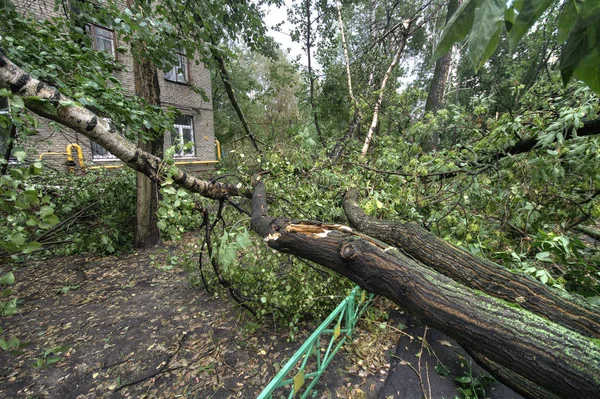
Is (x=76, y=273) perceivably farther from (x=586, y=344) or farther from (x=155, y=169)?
(x=586, y=344)

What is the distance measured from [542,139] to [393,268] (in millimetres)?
2151

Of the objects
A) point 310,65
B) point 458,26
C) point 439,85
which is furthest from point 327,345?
point 310,65

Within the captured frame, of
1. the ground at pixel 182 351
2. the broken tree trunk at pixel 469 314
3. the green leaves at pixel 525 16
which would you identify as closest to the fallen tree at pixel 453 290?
the broken tree trunk at pixel 469 314

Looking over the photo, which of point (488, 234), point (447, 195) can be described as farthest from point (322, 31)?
point (488, 234)

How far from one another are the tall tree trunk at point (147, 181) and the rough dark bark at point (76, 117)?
2.47 metres

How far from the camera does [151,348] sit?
Result: 8.39 ft

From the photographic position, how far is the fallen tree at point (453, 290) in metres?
0.91

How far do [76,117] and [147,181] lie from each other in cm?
335

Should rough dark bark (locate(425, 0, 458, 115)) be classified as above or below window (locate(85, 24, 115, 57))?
below

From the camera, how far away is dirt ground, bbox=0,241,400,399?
216cm

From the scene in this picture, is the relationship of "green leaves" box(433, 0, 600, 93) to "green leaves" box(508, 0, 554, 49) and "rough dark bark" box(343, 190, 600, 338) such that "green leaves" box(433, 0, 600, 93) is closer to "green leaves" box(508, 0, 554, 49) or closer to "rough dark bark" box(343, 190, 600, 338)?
"green leaves" box(508, 0, 554, 49)

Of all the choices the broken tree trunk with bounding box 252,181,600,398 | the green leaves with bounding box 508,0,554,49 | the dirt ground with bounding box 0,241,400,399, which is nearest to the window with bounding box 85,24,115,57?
the dirt ground with bounding box 0,241,400,399

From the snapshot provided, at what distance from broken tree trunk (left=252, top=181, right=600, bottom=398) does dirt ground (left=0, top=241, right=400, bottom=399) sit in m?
1.19

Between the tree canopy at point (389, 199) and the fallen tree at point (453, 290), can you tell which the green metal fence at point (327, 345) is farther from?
the fallen tree at point (453, 290)
